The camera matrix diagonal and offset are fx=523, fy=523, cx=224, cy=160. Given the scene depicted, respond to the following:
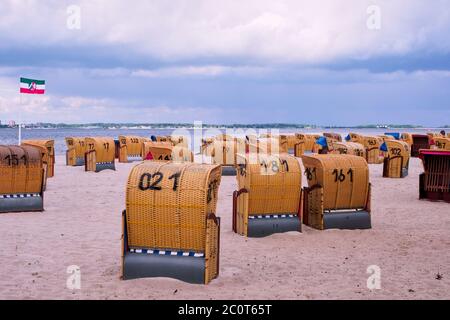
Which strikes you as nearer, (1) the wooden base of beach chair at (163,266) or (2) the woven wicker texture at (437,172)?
(1) the wooden base of beach chair at (163,266)

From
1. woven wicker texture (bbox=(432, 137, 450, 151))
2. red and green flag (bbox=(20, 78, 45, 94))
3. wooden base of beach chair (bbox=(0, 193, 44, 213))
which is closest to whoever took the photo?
wooden base of beach chair (bbox=(0, 193, 44, 213))

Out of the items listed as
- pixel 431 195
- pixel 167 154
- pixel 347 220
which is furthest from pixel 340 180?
pixel 167 154

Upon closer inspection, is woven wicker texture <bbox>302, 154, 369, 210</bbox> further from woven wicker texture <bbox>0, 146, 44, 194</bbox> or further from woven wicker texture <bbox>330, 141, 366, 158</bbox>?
woven wicker texture <bbox>330, 141, 366, 158</bbox>

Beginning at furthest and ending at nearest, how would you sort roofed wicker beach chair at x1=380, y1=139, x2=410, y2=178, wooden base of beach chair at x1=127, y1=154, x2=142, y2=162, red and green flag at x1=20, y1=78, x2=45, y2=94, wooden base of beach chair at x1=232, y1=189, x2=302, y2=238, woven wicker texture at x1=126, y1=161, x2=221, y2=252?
wooden base of beach chair at x1=127, y1=154, x2=142, y2=162
roofed wicker beach chair at x1=380, y1=139, x2=410, y2=178
red and green flag at x1=20, y1=78, x2=45, y2=94
wooden base of beach chair at x1=232, y1=189, x2=302, y2=238
woven wicker texture at x1=126, y1=161, x2=221, y2=252

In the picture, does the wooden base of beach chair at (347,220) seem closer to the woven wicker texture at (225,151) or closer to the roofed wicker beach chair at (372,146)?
the woven wicker texture at (225,151)

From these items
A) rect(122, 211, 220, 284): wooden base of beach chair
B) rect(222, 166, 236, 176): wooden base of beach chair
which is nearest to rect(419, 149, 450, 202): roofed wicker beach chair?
rect(222, 166, 236, 176): wooden base of beach chair

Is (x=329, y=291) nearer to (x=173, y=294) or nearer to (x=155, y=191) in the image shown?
(x=173, y=294)

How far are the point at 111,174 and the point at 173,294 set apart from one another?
22981 millimetres

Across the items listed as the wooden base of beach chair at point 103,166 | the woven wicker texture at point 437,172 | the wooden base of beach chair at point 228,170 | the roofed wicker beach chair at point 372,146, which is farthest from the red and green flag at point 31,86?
the roofed wicker beach chair at point 372,146

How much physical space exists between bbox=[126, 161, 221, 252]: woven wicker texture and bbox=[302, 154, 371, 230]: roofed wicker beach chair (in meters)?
5.79

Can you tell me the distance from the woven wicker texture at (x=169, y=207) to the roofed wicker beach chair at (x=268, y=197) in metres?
4.30

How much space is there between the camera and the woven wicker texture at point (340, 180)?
1446 centimetres

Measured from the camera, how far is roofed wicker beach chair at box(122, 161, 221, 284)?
9.16 m

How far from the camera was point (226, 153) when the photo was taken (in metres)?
30.0
